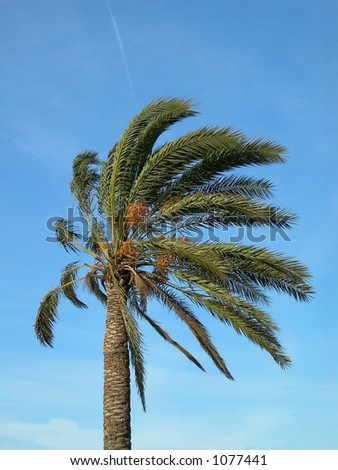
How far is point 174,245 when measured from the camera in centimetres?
1554

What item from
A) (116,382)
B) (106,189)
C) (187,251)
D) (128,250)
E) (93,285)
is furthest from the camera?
(93,285)

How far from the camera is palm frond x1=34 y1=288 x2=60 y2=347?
60.6 feet

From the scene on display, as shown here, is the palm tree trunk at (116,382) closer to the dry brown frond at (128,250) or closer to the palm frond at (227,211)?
the dry brown frond at (128,250)

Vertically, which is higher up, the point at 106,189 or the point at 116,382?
the point at 106,189

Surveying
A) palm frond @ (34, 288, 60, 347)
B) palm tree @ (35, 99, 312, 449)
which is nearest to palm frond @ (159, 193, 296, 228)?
palm tree @ (35, 99, 312, 449)

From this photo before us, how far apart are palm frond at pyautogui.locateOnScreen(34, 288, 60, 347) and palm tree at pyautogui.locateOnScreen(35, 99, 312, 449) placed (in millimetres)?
1207

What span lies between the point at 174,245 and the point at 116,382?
11.2 ft

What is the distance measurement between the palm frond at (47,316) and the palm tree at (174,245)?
1.21m

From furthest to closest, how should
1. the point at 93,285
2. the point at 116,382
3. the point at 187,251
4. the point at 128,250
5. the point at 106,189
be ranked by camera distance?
the point at 93,285
the point at 106,189
the point at 128,250
the point at 116,382
the point at 187,251

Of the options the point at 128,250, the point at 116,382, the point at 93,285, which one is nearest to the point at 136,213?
the point at 128,250

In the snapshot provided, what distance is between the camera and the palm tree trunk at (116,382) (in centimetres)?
1540

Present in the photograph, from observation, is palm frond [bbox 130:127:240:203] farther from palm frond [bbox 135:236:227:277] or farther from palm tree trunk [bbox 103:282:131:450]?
palm tree trunk [bbox 103:282:131:450]

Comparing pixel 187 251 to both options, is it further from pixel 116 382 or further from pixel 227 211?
pixel 116 382
